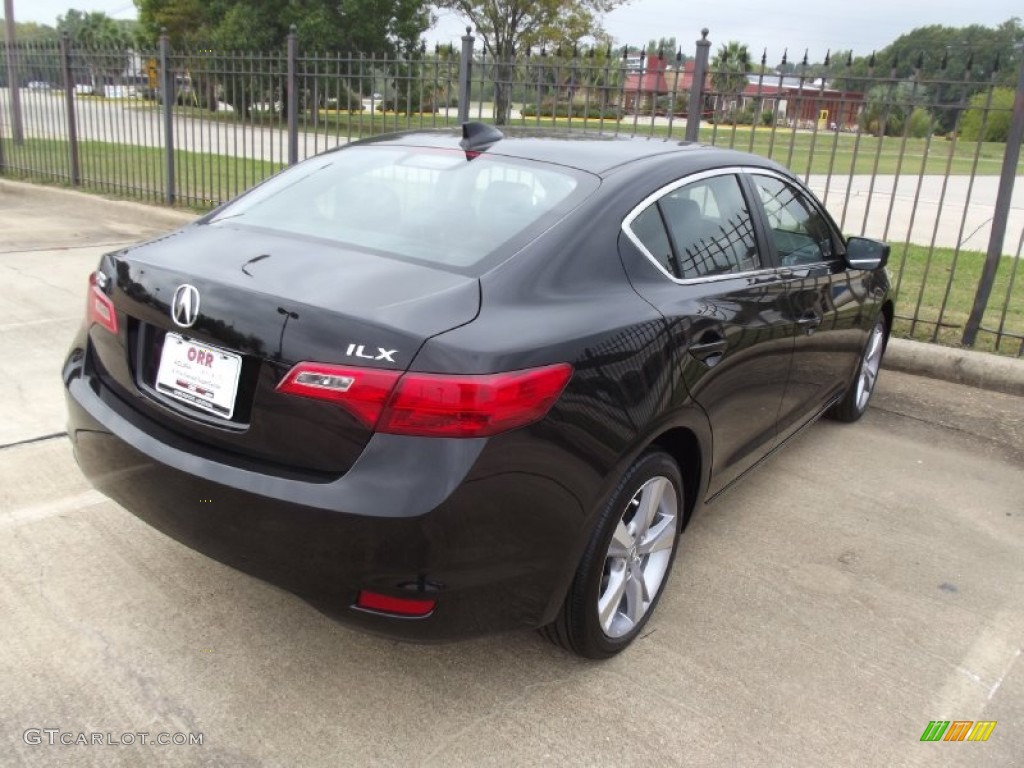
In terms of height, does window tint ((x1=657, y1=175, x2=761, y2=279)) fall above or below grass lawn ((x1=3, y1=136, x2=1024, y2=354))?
above

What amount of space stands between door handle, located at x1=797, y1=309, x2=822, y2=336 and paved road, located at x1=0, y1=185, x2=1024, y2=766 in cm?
82

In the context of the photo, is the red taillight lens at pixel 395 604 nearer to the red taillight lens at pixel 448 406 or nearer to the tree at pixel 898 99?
the red taillight lens at pixel 448 406

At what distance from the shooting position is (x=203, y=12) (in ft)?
108

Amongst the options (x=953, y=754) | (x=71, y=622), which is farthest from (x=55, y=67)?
(x=953, y=754)

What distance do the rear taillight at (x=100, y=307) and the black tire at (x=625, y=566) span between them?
1581 millimetres

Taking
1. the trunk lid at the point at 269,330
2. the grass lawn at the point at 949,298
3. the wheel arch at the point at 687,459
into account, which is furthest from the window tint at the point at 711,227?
the grass lawn at the point at 949,298

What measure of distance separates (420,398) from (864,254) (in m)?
2.89

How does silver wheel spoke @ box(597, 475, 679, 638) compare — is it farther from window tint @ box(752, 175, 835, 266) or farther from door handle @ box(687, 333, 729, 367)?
window tint @ box(752, 175, 835, 266)

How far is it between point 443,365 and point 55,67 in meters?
12.8

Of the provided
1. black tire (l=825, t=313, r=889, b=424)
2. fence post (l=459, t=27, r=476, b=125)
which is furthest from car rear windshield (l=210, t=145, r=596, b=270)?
fence post (l=459, t=27, r=476, b=125)

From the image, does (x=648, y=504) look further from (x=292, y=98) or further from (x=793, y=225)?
(x=292, y=98)

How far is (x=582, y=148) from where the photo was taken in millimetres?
3131

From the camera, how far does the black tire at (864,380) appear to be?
4.82m

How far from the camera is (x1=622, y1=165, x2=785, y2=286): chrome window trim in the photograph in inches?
109
